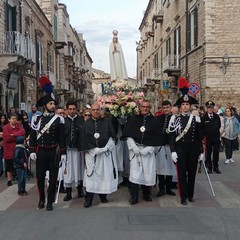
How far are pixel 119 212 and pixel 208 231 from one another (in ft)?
5.40

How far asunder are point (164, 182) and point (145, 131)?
1448 millimetres

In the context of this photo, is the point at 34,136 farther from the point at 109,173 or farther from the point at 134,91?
the point at 134,91

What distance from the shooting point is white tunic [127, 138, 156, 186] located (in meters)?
7.62

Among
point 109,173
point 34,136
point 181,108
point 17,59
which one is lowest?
point 109,173

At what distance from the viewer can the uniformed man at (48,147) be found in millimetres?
7184

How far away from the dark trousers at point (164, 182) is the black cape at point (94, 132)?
153 cm

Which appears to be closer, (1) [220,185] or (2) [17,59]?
(1) [220,185]

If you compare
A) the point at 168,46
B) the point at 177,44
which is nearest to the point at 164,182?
the point at 177,44

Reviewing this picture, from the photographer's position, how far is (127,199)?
26.2 ft

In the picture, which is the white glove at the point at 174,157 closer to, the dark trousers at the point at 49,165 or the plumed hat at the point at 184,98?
the plumed hat at the point at 184,98

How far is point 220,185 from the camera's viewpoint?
374 inches

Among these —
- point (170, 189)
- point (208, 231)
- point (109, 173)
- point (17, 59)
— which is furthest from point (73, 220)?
point (17, 59)

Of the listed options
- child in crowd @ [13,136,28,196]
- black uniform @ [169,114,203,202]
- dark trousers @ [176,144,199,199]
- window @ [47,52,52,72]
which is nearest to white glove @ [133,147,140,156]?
black uniform @ [169,114,203,202]

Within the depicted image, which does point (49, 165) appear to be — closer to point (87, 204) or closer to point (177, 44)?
point (87, 204)
